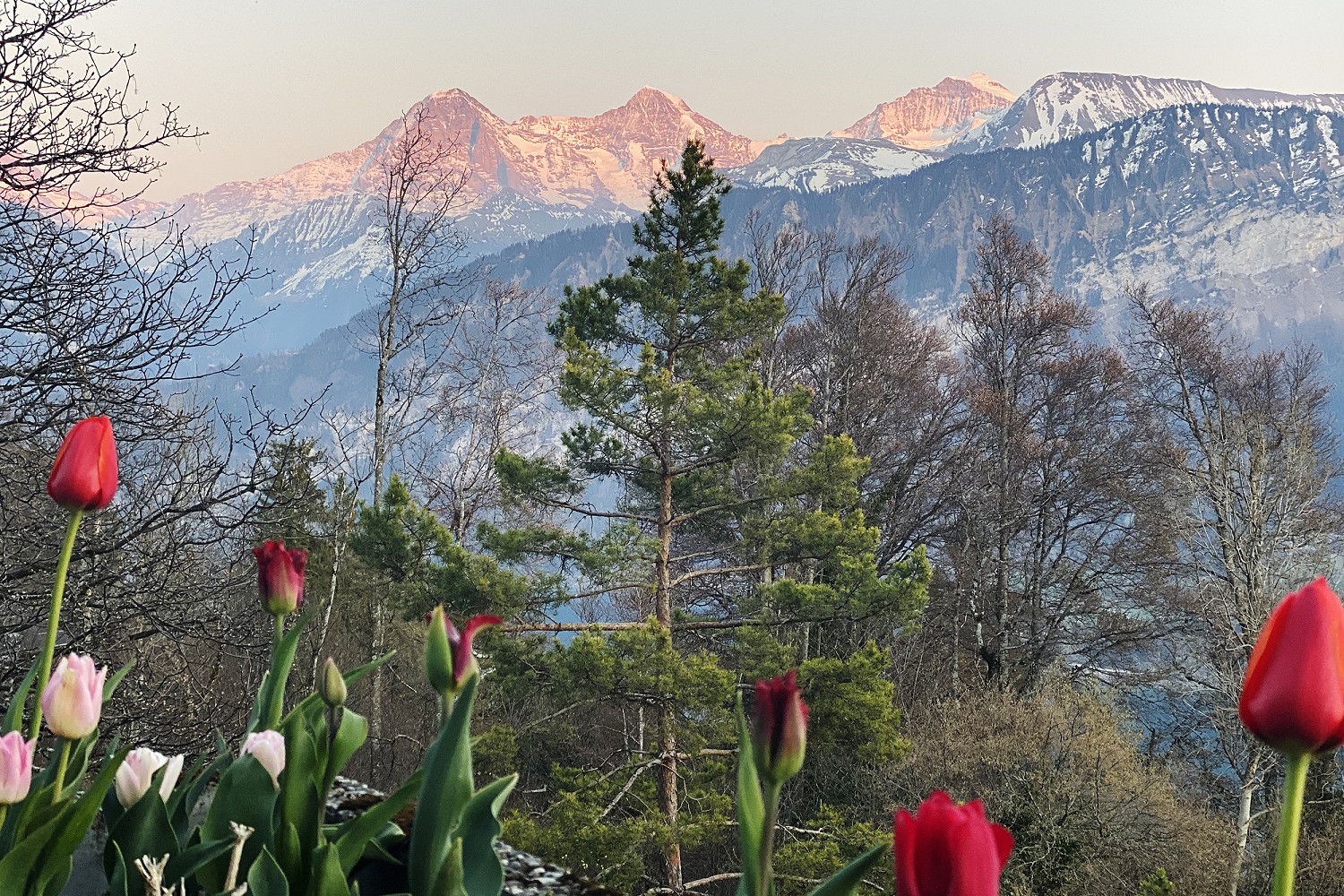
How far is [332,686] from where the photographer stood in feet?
4.84

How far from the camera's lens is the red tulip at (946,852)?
2.31 feet

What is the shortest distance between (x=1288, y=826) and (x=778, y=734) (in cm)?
47

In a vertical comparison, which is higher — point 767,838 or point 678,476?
point 767,838

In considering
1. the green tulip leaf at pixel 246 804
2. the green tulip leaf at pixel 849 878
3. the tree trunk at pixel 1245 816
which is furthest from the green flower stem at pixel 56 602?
the tree trunk at pixel 1245 816

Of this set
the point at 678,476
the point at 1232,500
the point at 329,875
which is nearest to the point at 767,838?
the point at 329,875

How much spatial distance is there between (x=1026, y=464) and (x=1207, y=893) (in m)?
9.19

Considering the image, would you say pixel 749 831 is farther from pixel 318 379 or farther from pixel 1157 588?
pixel 318 379

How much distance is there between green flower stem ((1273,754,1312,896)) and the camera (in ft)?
A: 2.22

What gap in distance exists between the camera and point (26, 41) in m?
5.11

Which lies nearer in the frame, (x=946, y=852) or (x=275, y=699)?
(x=946, y=852)

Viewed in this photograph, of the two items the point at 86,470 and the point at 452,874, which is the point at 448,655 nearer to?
the point at 452,874

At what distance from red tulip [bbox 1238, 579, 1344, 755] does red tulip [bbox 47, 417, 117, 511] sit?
154 centimetres

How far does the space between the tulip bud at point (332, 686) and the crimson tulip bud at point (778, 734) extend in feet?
2.18

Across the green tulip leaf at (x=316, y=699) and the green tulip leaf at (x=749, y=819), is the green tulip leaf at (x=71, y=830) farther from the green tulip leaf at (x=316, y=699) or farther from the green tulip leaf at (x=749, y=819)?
the green tulip leaf at (x=749, y=819)
